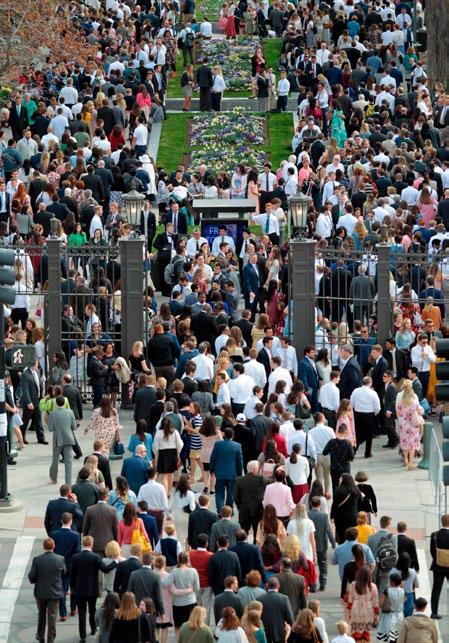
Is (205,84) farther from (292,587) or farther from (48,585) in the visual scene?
(292,587)

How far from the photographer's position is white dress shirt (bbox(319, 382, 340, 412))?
3059 cm

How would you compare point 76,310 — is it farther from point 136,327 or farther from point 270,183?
point 270,183

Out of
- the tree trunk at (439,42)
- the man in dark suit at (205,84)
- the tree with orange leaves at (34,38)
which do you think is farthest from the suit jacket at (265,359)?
the man in dark suit at (205,84)

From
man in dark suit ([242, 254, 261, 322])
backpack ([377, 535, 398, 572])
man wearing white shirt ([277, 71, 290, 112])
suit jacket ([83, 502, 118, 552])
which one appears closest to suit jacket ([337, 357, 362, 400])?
man in dark suit ([242, 254, 261, 322])

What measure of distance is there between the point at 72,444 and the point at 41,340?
4290 millimetres

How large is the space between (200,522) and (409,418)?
19.4ft

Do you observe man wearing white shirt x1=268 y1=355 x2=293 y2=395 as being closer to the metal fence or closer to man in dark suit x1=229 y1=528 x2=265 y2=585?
the metal fence

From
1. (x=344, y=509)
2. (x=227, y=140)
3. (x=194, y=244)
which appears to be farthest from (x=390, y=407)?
(x=227, y=140)

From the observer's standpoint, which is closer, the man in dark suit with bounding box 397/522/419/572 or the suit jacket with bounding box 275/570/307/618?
the suit jacket with bounding box 275/570/307/618

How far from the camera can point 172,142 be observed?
51.7 m

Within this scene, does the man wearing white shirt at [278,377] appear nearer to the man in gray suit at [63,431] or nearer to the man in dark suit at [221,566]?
the man in gray suit at [63,431]

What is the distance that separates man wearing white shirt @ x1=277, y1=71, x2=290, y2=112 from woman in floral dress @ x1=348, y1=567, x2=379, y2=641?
30162mm

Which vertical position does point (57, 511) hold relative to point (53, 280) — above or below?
below

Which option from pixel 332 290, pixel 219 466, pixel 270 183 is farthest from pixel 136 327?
pixel 270 183
